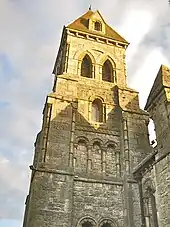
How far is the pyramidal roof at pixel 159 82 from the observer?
42.8 ft

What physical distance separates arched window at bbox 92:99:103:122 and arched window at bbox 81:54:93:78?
8.44 feet

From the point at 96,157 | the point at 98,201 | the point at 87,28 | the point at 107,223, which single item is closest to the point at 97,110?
the point at 96,157

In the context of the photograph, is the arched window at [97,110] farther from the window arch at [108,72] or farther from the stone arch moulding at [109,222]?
the stone arch moulding at [109,222]

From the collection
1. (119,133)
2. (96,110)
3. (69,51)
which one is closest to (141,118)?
(119,133)

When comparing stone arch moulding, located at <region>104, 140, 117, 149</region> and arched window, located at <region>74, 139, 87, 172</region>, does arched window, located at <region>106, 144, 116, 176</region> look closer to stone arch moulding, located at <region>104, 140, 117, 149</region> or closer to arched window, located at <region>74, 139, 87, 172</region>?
stone arch moulding, located at <region>104, 140, 117, 149</region>

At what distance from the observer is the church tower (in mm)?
13336

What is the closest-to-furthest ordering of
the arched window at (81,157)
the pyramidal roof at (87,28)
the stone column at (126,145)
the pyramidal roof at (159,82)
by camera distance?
1. the pyramidal roof at (159,82)
2. the stone column at (126,145)
3. the arched window at (81,157)
4. the pyramidal roof at (87,28)

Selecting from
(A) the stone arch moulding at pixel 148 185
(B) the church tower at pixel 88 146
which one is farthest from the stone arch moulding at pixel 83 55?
(A) the stone arch moulding at pixel 148 185

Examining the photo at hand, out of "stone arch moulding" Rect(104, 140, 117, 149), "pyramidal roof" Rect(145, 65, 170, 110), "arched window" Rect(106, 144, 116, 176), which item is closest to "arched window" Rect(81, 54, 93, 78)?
"stone arch moulding" Rect(104, 140, 117, 149)

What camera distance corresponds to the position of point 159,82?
525 inches

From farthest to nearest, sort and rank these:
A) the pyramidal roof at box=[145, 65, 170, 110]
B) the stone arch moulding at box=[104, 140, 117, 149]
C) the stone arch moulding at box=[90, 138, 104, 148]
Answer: the stone arch moulding at box=[104, 140, 117, 149] < the stone arch moulding at box=[90, 138, 104, 148] < the pyramidal roof at box=[145, 65, 170, 110]

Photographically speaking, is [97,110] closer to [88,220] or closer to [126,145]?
[126,145]

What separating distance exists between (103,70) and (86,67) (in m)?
1.27

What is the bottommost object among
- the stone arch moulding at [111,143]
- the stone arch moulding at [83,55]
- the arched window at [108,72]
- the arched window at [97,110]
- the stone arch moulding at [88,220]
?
the stone arch moulding at [88,220]
